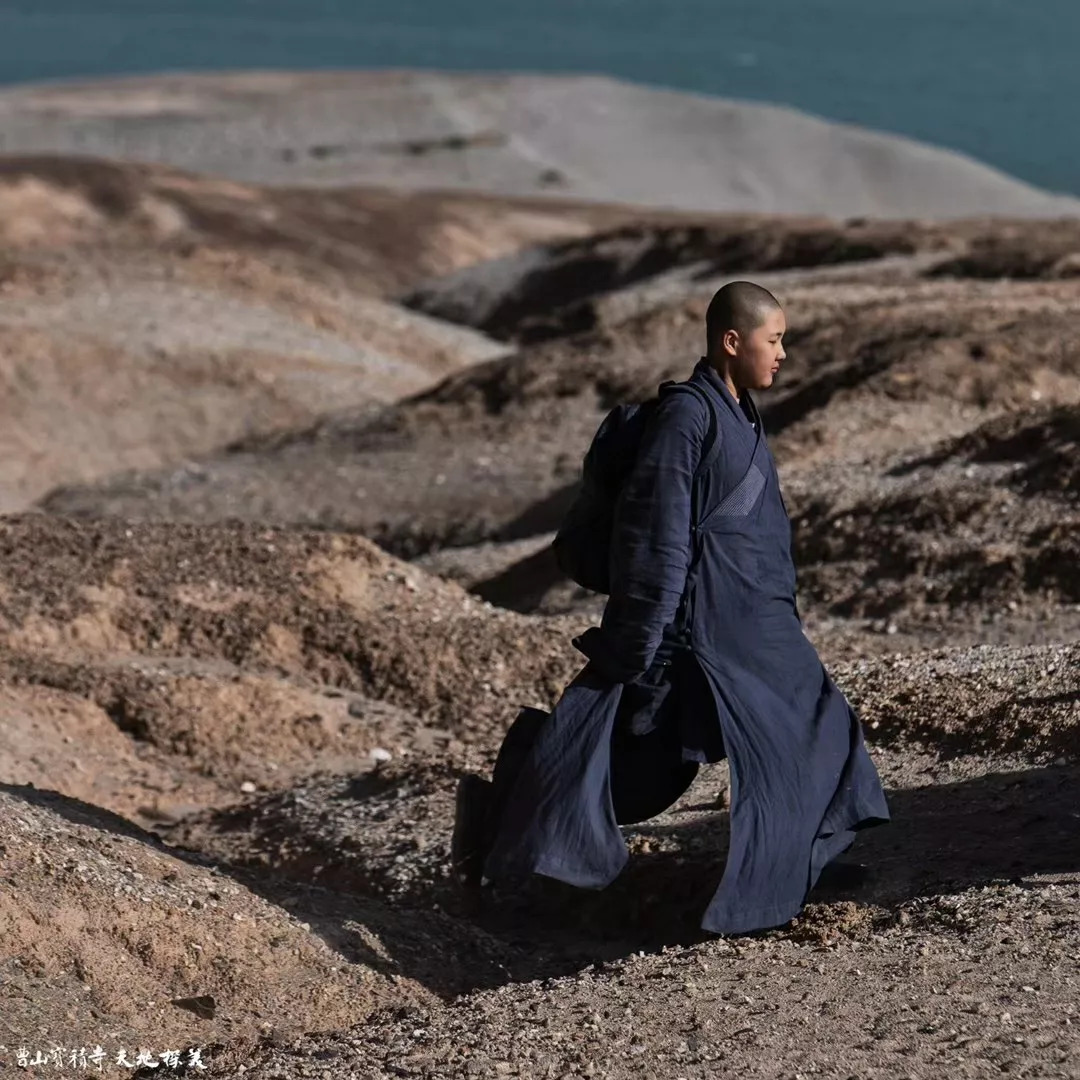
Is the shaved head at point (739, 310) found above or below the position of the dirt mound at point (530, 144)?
above

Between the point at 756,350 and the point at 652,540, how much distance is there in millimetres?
588

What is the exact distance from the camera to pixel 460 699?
30.7 feet

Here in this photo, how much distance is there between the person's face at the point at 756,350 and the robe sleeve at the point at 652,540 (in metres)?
0.20

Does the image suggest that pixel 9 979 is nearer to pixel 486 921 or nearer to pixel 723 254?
pixel 486 921

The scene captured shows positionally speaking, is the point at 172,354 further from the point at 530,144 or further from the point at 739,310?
the point at 530,144

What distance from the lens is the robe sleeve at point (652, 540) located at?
540cm

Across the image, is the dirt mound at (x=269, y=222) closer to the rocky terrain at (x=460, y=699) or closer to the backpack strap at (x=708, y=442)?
the rocky terrain at (x=460, y=699)

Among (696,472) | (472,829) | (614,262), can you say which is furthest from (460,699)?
(614,262)

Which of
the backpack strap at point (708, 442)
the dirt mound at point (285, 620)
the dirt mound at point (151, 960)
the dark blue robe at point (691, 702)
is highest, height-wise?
the backpack strap at point (708, 442)

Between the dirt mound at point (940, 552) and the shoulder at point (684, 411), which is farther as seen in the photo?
the dirt mound at point (940, 552)

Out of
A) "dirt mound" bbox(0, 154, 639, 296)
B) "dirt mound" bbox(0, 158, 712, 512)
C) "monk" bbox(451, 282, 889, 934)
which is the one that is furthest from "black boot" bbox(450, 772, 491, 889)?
"dirt mound" bbox(0, 154, 639, 296)

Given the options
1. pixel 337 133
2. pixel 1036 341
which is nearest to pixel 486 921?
pixel 1036 341

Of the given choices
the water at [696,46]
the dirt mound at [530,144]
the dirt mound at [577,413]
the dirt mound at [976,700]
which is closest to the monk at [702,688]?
the dirt mound at [976,700]

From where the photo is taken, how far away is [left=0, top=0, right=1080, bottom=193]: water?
109 metres
